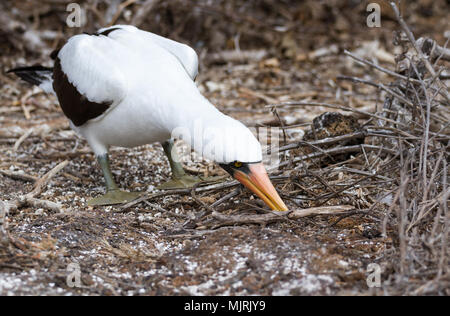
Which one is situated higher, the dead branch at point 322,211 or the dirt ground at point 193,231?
the dead branch at point 322,211

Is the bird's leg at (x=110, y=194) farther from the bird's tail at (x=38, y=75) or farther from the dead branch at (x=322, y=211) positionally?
the dead branch at (x=322, y=211)

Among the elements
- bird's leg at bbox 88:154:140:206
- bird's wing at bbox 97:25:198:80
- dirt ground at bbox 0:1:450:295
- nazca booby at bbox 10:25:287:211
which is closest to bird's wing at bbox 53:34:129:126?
nazca booby at bbox 10:25:287:211

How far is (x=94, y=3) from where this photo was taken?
8148 millimetres

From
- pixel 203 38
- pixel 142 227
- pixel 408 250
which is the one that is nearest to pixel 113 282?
pixel 142 227

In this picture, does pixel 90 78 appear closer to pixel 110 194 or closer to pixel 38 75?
pixel 110 194

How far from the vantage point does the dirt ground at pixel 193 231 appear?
321 cm

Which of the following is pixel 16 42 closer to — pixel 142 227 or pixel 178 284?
pixel 142 227

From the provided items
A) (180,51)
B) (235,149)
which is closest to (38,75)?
(180,51)

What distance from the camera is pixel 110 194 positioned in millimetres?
4914

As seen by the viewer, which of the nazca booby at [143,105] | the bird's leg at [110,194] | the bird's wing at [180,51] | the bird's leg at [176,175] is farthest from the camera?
the bird's leg at [176,175]

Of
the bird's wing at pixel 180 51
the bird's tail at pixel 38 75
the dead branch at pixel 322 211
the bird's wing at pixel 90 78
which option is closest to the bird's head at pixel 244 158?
the dead branch at pixel 322 211

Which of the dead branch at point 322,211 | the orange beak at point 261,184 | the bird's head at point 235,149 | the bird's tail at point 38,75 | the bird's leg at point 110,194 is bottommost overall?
the bird's leg at point 110,194

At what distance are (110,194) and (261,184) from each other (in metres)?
1.57

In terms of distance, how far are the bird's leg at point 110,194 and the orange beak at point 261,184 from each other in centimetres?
127
